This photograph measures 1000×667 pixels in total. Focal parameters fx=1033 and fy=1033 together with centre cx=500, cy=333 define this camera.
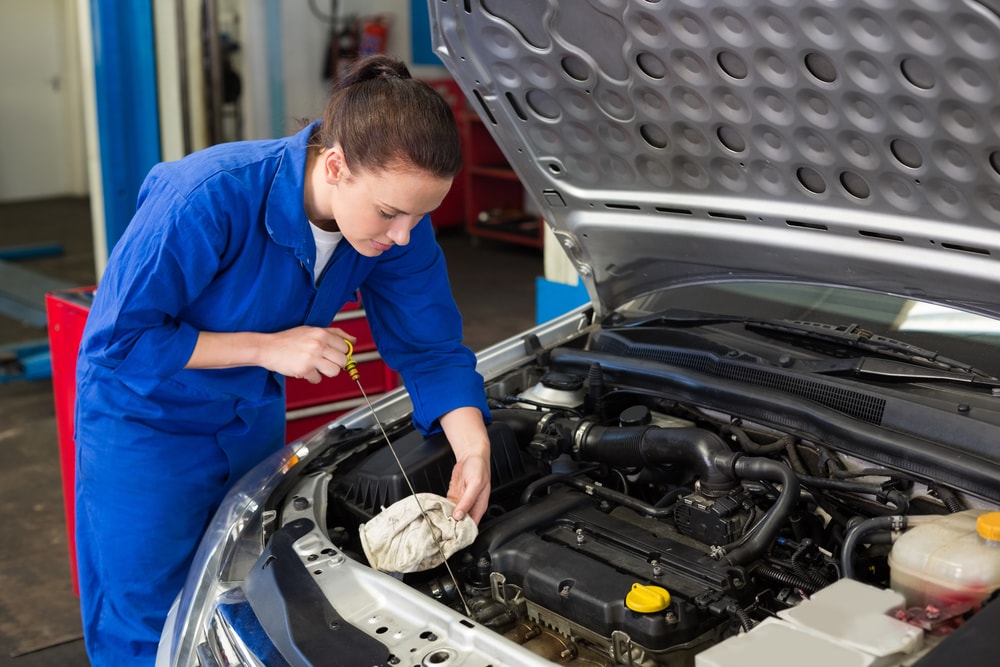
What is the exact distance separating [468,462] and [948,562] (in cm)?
75

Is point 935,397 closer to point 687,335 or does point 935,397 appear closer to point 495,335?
point 687,335

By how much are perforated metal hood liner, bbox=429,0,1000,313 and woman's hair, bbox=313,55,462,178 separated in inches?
8.6

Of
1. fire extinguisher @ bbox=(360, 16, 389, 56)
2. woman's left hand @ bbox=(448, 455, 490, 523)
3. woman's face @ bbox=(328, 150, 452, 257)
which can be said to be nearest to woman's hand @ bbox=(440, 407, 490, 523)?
woman's left hand @ bbox=(448, 455, 490, 523)

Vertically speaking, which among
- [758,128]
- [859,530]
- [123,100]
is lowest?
[123,100]

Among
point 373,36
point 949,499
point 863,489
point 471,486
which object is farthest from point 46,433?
point 373,36

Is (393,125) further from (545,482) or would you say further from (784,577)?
(784,577)

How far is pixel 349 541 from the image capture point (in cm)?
166

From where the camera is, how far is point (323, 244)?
1696 mm

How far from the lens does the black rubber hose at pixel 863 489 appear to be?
140cm

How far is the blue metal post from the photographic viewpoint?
435 centimetres

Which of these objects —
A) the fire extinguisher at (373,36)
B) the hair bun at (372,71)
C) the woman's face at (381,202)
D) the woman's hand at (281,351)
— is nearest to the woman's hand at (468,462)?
the woman's hand at (281,351)

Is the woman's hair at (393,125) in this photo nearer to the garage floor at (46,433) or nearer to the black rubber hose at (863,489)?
the black rubber hose at (863,489)

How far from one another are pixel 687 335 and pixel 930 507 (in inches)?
23.3

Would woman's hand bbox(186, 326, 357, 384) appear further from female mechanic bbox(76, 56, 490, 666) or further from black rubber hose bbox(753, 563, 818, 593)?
black rubber hose bbox(753, 563, 818, 593)
